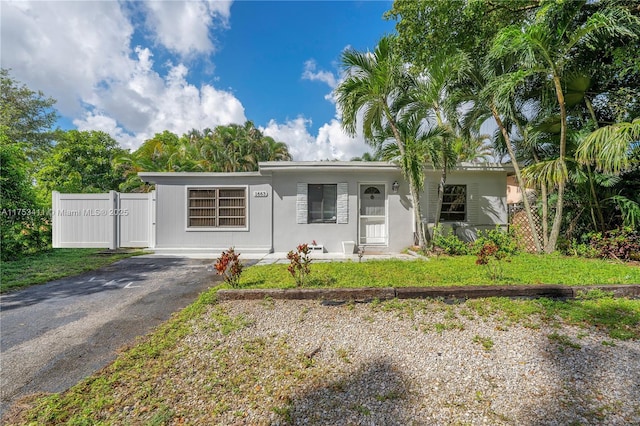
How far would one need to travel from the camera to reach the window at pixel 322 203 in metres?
8.14

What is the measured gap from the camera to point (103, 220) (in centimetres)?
853

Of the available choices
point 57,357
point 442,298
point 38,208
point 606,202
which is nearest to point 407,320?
point 442,298

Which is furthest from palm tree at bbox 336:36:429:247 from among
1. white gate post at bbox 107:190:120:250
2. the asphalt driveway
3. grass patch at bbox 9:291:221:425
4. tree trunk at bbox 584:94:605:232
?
white gate post at bbox 107:190:120:250

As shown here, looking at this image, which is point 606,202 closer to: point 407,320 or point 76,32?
point 407,320

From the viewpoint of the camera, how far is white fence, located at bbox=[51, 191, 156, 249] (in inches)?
331

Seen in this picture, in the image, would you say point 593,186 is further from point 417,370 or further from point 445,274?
point 417,370

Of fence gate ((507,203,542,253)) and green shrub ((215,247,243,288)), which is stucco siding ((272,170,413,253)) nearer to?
fence gate ((507,203,542,253))

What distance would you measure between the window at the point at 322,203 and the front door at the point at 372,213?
2.92 feet

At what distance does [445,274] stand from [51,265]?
351 inches

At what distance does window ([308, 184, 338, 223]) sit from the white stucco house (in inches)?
1.2

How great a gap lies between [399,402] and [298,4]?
1055 centimetres

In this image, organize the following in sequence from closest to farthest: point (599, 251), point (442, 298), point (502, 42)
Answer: point (442, 298)
point (502, 42)
point (599, 251)

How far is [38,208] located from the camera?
23.5ft

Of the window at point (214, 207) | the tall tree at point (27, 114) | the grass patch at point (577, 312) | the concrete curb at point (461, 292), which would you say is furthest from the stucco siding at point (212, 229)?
the tall tree at point (27, 114)
